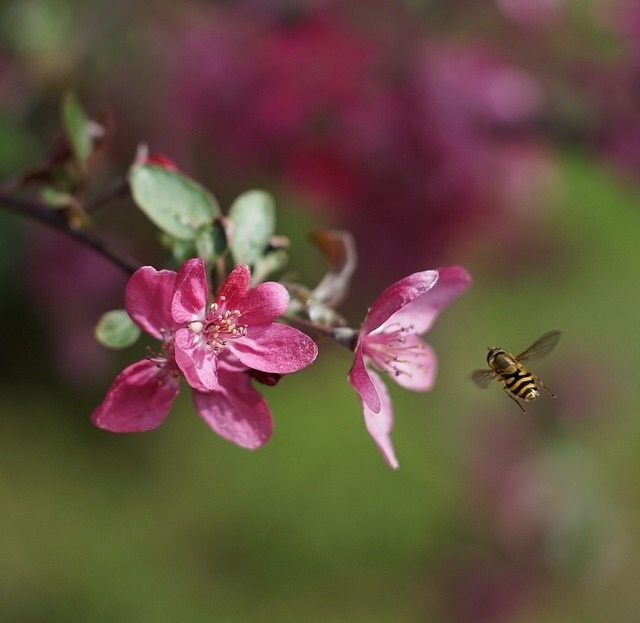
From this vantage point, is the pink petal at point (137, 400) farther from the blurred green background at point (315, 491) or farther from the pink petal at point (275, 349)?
the blurred green background at point (315, 491)

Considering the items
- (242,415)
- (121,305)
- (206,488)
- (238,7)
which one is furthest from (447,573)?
(242,415)

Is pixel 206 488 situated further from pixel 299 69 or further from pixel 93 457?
pixel 299 69

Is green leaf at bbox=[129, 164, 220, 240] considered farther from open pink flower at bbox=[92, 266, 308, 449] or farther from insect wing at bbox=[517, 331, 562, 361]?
insect wing at bbox=[517, 331, 562, 361]

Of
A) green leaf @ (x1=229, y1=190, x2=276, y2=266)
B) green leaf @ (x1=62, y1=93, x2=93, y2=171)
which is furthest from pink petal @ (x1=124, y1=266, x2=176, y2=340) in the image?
green leaf @ (x1=62, y1=93, x2=93, y2=171)

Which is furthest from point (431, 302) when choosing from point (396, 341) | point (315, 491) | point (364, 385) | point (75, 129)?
point (315, 491)

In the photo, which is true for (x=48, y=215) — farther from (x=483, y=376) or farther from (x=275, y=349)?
(x=483, y=376)

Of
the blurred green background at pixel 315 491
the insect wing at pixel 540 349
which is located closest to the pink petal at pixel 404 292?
the insect wing at pixel 540 349

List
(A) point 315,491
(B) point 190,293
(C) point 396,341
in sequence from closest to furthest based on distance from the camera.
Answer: (B) point 190,293 < (C) point 396,341 < (A) point 315,491
